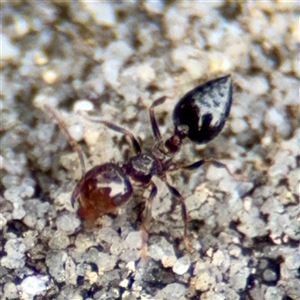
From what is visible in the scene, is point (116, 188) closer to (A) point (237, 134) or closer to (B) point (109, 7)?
(A) point (237, 134)

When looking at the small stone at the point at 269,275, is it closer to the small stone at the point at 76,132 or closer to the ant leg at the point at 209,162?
the ant leg at the point at 209,162

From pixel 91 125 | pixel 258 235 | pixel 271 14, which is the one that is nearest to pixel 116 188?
pixel 91 125

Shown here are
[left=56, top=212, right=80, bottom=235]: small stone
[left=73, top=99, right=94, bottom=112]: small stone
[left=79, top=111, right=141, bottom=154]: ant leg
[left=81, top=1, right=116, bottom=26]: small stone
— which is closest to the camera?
[left=56, top=212, right=80, bottom=235]: small stone

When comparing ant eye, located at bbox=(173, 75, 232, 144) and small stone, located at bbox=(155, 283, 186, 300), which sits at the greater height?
ant eye, located at bbox=(173, 75, 232, 144)

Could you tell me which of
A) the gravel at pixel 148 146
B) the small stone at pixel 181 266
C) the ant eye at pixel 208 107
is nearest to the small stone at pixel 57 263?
the gravel at pixel 148 146

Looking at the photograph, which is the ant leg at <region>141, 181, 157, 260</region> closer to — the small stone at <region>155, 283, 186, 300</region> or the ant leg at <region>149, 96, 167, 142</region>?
the small stone at <region>155, 283, 186, 300</region>

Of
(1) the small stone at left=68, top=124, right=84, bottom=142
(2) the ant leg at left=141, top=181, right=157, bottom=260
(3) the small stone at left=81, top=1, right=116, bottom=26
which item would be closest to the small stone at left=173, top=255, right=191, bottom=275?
(2) the ant leg at left=141, top=181, right=157, bottom=260

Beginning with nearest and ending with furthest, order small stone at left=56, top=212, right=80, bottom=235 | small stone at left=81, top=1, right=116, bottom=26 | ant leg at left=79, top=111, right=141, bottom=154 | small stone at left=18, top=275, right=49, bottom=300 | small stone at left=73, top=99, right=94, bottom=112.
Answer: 1. small stone at left=18, top=275, right=49, bottom=300
2. small stone at left=56, top=212, right=80, bottom=235
3. ant leg at left=79, top=111, right=141, bottom=154
4. small stone at left=73, top=99, right=94, bottom=112
5. small stone at left=81, top=1, right=116, bottom=26

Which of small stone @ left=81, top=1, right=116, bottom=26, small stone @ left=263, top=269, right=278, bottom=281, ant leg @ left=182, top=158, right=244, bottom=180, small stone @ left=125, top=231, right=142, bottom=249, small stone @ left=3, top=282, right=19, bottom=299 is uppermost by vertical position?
small stone @ left=81, top=1, right=116, bottom=26
